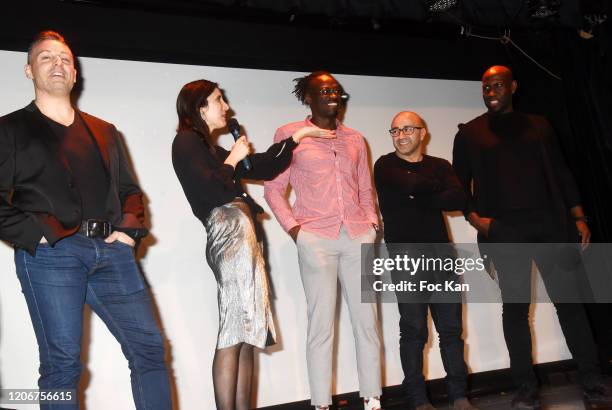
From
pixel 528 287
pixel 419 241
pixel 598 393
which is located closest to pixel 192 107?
pixel 419 241

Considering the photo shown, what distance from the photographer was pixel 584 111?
15.4 ft

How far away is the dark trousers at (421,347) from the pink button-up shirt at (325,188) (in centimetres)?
56

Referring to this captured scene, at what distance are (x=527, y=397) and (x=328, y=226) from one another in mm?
1441

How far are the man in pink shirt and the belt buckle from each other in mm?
1196

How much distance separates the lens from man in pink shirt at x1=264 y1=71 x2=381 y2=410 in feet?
10.9

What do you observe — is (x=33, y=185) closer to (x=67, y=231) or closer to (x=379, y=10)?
(x=67, y=231)

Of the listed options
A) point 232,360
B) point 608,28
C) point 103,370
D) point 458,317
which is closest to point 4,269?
point 103,370

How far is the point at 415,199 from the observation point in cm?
362

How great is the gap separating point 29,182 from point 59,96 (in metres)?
0.38

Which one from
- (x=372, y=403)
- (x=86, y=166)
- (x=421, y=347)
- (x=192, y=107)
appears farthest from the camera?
(x=421, y=347)

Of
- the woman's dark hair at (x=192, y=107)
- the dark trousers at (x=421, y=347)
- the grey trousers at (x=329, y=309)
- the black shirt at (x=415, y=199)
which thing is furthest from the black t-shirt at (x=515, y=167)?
the woman's dark hair at (x=192, y=107)

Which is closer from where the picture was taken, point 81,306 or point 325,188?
point 81,306

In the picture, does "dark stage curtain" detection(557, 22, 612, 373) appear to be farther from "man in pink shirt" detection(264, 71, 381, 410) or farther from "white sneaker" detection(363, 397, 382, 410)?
"white sneaker" detection(363, 397, 382, 410)

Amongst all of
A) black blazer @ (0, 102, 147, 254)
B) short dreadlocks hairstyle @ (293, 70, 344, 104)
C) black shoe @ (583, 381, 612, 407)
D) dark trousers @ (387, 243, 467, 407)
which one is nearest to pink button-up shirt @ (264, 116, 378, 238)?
short dreadlocks hairstyle @ (293, 70, 344, 104)
